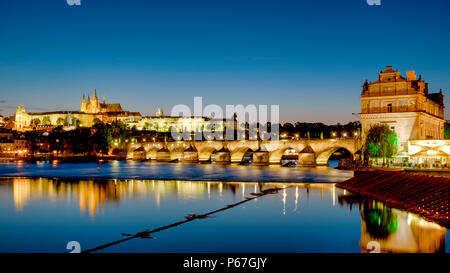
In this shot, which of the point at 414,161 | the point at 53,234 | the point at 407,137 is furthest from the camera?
the point at 407,137

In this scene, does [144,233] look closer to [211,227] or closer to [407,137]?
[211,227]

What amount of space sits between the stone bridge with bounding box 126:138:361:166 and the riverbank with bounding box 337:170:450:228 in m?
23.1

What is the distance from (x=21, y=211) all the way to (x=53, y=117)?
18089 cm

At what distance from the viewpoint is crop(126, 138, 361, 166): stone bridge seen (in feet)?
198

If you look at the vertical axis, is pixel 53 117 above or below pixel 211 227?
above

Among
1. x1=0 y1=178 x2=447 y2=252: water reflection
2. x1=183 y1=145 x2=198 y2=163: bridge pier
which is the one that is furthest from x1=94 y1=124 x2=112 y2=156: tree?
x1=0 y1=178 x2=447 y2=252: water reflection

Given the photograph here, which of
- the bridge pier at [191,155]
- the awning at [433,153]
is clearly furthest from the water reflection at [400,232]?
the bridge pier at [191,155]

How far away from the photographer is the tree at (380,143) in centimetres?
3972

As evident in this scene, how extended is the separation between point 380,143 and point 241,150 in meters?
36.4

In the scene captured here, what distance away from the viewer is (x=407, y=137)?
41.9 meters

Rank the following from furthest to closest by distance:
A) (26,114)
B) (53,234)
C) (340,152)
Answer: (26,114) → (340,152) → (53,234)

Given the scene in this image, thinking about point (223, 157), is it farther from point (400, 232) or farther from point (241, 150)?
point (400, 232)

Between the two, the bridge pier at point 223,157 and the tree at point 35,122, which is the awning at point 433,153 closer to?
the bridge pier at point 223,157

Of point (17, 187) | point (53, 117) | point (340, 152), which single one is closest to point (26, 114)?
point (53, 117)
